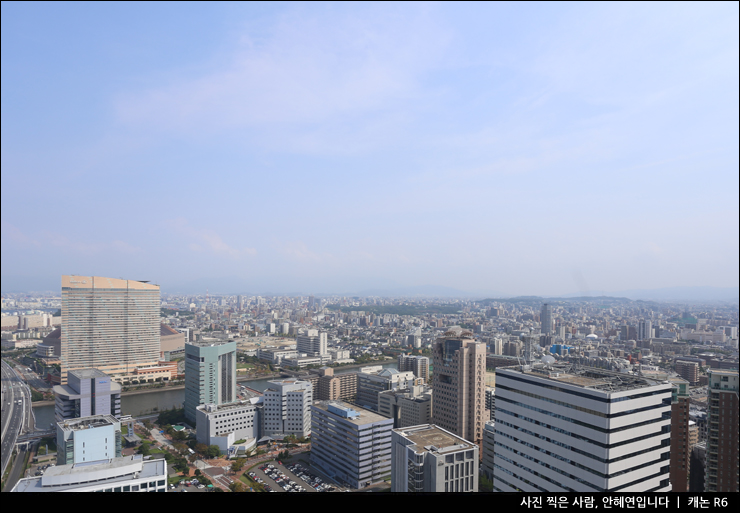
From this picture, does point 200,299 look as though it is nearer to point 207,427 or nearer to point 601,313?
point 207,427

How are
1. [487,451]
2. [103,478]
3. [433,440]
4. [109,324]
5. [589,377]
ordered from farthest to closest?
[109,324] < [487,451] < [433,440] < [103,478] < [589,377]

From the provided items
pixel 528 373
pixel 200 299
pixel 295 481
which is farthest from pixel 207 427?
pixel 200 299

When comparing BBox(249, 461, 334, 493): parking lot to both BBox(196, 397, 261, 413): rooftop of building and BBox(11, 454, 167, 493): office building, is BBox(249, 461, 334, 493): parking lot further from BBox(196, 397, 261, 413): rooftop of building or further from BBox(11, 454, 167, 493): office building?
BBox(11, 454, 167, 493): office building

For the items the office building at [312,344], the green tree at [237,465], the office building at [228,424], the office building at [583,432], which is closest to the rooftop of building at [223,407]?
the office building at [228,424]

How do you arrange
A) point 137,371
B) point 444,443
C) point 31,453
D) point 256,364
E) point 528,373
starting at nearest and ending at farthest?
point 528,373
point 444,443
point 31,453
point 137,371
point 256,364

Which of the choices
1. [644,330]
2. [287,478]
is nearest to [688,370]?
[644,330]

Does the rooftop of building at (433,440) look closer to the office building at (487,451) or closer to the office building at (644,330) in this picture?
the office building at (487,451)

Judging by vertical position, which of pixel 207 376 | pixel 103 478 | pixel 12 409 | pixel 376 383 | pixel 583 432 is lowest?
pixel 12 409

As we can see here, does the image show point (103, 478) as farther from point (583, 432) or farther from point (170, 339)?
point (170, 339)
